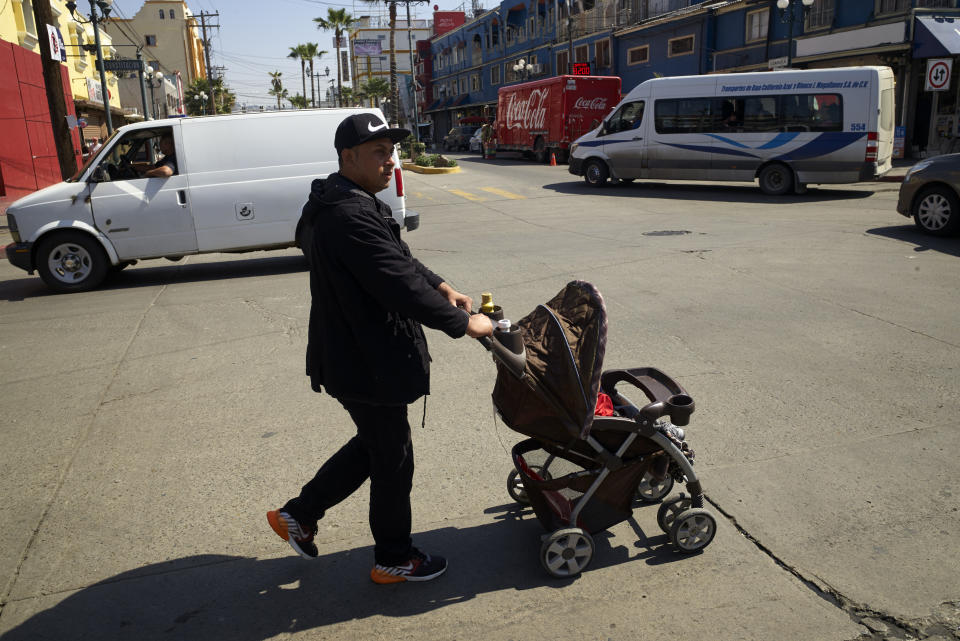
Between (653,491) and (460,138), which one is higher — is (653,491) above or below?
below

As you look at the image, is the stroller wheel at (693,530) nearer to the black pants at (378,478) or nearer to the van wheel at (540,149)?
the black pants at (378,478)

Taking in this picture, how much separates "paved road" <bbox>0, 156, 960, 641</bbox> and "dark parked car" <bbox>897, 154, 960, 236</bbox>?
2144 mm

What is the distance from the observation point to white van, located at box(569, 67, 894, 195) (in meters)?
15.4

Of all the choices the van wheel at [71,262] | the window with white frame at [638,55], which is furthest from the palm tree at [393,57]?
the van wheel at [71,262]

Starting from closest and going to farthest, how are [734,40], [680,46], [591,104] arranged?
[591,104], [734,40], [680,46]

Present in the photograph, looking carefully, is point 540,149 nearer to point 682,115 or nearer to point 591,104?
point 591,104

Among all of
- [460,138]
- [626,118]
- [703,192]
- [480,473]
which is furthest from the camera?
[460,138]

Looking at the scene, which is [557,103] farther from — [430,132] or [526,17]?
[430,132]

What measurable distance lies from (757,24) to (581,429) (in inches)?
1258

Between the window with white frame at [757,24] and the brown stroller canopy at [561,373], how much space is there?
30.9 meters

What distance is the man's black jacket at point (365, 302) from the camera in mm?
2568

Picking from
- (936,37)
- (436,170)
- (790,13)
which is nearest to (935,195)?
(936,37)

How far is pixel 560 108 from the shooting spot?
28281 mm

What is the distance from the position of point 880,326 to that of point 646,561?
427 centimetres
